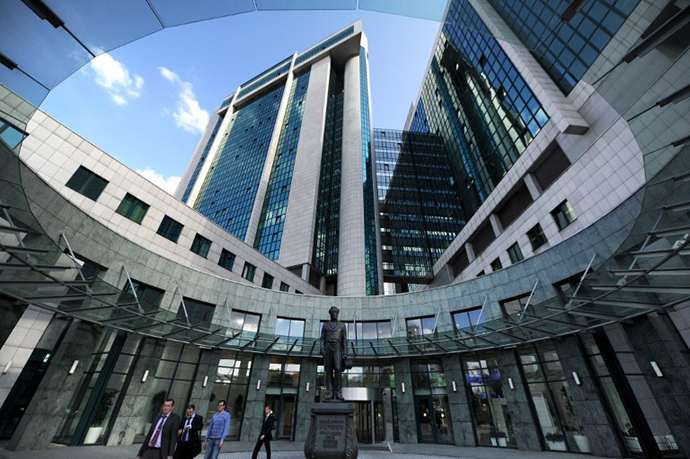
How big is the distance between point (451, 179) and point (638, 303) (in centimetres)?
5425

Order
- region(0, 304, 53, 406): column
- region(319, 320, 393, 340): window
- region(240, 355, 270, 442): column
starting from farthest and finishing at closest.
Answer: region(319, 320, 393, 340): window, region(240, 355, 270, 442): column, region(0, 304, 53, 406): column

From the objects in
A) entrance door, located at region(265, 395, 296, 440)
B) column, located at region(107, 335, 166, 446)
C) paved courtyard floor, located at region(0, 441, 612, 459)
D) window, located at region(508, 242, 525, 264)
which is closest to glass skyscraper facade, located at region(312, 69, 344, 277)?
window, located at region(508, 242, 525, 264)

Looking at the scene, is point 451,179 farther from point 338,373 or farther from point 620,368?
point 338,373

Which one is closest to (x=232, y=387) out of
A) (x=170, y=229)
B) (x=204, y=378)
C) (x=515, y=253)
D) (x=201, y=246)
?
(x=204, y=378)

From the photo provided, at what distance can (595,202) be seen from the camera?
66.4 feet

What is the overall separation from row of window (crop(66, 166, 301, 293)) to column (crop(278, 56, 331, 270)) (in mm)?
17856

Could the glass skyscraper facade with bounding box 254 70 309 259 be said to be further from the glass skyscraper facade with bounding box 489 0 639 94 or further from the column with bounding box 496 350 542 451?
the glass skyscraper facade with bounding box 489 0 639 94

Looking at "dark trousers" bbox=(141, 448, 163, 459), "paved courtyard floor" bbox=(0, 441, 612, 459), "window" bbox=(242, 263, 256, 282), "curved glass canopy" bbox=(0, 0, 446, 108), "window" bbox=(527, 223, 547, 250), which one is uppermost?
"window" bbox=(527, 223, 547, 250)

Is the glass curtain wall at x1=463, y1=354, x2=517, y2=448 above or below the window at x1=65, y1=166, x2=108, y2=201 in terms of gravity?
below

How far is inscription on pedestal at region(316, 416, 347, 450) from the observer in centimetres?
879

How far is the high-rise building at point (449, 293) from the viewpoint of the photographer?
6531 mm

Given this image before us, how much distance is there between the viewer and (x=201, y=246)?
26656 millimetres

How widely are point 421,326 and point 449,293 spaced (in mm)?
3232

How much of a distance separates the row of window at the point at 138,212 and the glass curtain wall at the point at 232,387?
11068mm
